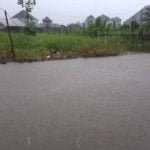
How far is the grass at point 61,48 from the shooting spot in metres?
11.1

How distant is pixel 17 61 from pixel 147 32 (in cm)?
809

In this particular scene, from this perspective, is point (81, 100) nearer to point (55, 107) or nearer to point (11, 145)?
point (55, 107)

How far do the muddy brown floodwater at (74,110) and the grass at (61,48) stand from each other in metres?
2.90

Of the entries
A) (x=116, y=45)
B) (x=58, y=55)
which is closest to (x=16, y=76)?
(x=58, y=55)

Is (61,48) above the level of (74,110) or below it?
above

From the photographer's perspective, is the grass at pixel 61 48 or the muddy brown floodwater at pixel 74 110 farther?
the grass at pixel 61 48

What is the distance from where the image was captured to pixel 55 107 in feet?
15.7

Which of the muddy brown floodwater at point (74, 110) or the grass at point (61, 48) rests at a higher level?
the grass at point (61, 48)

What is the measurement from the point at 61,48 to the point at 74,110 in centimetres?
817

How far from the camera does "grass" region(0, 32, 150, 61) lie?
11.1m

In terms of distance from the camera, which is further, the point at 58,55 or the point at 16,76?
the point at 58,55

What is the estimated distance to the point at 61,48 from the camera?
41.5 feet

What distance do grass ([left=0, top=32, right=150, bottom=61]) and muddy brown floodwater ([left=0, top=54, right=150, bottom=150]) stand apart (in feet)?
9.52

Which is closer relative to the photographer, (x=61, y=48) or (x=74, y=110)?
(x=74, y=110)
